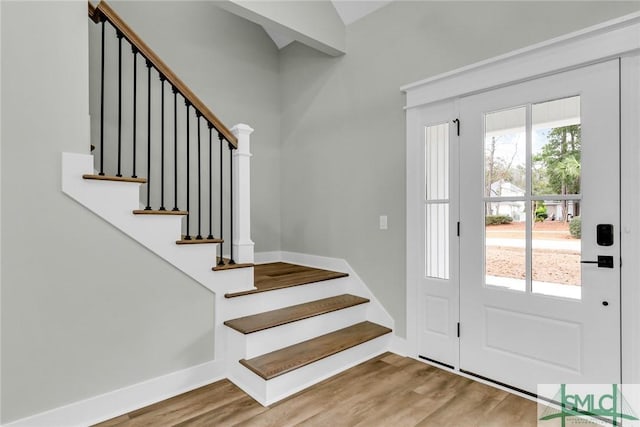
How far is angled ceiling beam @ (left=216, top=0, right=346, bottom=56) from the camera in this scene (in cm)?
281

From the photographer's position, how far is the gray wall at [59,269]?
1865 millimetres

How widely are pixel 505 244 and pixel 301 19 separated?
253cm

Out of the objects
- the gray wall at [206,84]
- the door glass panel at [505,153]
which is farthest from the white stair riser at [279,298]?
the door glass panel at [505,153]

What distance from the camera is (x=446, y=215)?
2775 millimetres

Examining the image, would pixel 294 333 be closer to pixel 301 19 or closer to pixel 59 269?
pixel 59 269

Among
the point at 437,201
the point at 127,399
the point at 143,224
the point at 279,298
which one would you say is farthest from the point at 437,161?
the point at 127,399

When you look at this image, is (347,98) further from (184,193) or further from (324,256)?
(184,193)

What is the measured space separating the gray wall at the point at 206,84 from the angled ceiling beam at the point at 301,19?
1.01 meters

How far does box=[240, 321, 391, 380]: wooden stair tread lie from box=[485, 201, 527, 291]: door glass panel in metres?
1.06

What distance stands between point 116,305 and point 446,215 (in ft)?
7.82

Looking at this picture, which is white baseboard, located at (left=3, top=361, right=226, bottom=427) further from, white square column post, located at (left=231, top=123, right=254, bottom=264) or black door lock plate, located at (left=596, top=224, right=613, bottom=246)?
black door lock plate, located at (left=596, top=224, right=613, bottom=246)

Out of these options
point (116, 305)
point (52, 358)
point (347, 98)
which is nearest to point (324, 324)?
point (116, 305)

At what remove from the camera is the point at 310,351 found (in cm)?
259
